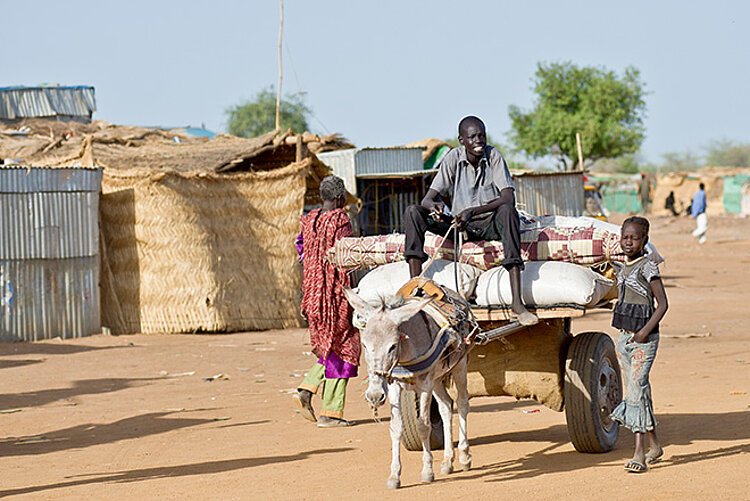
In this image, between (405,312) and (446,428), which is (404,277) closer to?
(446,428)

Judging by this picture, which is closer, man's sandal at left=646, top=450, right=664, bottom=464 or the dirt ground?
the dirt ground

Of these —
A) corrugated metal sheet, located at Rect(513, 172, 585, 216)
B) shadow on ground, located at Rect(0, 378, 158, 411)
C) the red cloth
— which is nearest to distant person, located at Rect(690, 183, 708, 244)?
corrugated metal sheet, located at Rect(513, 172, 585, 216)

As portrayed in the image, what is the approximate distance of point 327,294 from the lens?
8.53 metres

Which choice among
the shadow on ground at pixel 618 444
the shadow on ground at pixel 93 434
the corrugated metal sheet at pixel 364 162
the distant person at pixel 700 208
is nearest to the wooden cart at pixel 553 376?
the shadow on ground at pixel 618 444

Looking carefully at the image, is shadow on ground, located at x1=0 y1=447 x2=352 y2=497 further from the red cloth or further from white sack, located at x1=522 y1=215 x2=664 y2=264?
white sack, located at x1=522 y1=215 x2=664 y2=264

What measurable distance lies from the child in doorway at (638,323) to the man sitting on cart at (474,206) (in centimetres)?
63

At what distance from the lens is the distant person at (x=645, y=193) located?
181ft

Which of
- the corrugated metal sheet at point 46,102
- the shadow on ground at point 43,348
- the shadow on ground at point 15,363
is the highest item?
the corrugated metal sheet at point 46,102

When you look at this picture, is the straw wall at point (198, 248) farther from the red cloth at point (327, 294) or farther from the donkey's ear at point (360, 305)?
the donkey's ear at point (360, 305)

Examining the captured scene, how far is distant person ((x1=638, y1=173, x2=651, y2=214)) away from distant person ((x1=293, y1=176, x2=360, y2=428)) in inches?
1925

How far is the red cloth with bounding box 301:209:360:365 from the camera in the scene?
8.39 metres

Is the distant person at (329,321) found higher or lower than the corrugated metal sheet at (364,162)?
lower

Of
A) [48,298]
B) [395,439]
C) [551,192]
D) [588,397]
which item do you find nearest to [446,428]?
[395,439]

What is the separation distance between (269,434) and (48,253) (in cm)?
803
